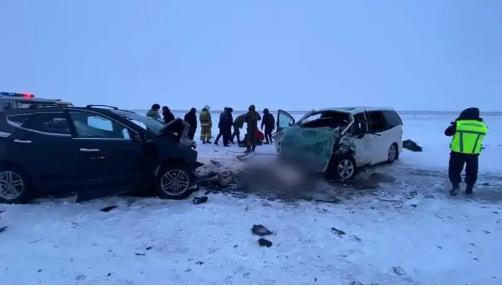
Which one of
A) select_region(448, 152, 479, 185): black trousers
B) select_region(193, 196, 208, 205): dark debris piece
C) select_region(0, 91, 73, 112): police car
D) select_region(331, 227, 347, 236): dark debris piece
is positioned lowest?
select_region(331, 227, 347, 236): dark debris piece

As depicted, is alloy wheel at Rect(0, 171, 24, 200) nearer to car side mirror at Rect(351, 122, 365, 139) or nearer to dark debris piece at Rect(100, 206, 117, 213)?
dark debris piece at Rect(100, 206, 117, 213)

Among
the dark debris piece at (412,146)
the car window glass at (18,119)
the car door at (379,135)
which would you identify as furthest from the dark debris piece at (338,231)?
the dark debris piece at (412,146)

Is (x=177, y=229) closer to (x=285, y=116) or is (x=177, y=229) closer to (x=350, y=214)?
(x=350, y=214)

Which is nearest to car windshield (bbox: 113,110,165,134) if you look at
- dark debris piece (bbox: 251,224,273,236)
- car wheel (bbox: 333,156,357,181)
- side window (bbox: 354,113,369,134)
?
dark debris piece (bbox: 251,224,273,236)

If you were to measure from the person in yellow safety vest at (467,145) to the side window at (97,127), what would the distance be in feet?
19.9

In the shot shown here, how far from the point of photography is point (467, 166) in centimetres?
648

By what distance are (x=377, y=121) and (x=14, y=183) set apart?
8101mm

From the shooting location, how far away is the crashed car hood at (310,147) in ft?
24.0

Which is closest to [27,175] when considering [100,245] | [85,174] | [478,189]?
[85,174]

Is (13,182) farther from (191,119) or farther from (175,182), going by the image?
(191,119)

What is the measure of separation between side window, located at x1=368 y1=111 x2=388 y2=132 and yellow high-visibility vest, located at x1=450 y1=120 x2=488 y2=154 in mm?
2333

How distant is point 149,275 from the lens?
3.54 m

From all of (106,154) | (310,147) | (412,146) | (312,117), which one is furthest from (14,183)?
(412,146)

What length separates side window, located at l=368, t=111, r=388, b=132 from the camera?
877 cm
